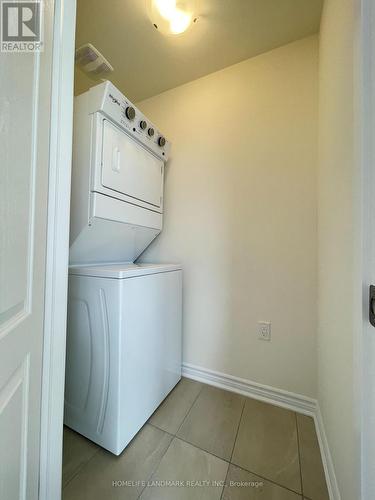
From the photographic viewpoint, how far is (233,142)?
150cm

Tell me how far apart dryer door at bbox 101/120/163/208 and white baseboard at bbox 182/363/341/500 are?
1387 millimetres

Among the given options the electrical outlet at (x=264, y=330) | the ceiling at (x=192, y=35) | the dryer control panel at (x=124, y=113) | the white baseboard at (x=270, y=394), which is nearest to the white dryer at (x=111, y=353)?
the white baseboard at (x=270, y=394)

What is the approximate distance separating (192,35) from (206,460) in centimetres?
247

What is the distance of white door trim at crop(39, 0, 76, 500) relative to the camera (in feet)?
1.98

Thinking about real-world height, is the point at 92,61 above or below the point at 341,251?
above

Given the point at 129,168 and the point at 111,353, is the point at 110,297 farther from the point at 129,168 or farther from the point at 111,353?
the point at 129,168

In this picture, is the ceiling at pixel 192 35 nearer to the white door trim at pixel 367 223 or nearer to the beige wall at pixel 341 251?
the beige wall at pixel 341 251

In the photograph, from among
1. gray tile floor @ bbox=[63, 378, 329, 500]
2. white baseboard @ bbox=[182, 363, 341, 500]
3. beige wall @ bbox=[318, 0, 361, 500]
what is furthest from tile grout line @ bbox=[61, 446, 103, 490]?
beige wall @ bbox=[318, 0, 361, 500]

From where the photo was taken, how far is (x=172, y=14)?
1.12 metres

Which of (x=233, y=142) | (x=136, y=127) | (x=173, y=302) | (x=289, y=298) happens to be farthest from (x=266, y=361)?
(x=136, y=127)

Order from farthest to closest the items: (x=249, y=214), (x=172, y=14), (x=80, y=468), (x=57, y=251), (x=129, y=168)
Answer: (x=249, y=214) < (x=129, y=168) < (x=172, y=14) < (x=80, y=468) < (x=57, y=251)

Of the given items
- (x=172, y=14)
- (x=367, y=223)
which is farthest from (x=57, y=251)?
(x=172, y=14)

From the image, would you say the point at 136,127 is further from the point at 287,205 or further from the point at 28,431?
the point at 28,431

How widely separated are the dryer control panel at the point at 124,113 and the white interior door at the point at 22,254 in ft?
1.66
